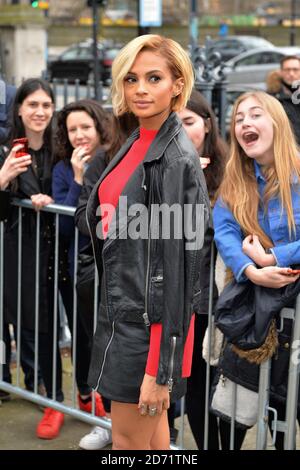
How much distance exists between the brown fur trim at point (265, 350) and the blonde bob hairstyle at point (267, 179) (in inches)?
14.3

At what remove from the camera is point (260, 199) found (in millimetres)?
3814

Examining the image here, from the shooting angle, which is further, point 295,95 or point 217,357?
point 295,95

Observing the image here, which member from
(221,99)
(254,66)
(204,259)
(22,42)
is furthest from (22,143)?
(254,66)

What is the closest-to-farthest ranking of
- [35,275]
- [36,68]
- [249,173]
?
[249,173], [35,275], [36,68]

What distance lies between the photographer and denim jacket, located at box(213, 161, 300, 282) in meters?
3.65

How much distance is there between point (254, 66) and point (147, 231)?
24.3 m

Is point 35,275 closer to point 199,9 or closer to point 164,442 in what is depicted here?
point 164,442

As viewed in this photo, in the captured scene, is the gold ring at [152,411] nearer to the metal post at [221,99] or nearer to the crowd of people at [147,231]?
the crowd of people at [147,231]

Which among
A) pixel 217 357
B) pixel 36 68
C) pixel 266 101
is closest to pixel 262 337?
pixel 217 357

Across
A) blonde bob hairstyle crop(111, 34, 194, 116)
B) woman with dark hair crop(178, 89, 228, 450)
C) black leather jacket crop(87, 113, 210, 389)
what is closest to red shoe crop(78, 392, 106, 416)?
woman with dark hair crop(178, 89, 228, 450)

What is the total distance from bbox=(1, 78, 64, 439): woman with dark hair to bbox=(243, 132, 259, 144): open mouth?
133cm

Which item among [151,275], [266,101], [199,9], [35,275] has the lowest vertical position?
[35,275]

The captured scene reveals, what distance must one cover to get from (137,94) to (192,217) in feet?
1.58

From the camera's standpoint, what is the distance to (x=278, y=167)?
12.4 ft
